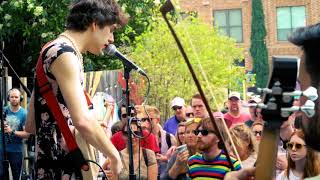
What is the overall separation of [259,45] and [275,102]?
30.3m

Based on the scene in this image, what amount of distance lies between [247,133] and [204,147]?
580 millimetres

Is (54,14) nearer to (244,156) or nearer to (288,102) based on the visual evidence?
(244,156)

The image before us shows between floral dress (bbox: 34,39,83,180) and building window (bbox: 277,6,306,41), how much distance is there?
2926cm

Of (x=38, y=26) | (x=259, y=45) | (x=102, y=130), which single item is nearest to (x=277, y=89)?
(x=102, y=130)

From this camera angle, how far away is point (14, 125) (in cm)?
888

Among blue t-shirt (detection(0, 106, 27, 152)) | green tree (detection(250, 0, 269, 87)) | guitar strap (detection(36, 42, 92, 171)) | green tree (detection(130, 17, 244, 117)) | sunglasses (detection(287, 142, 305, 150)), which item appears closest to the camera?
guitar strap (detection(36, 42, 92, 171))

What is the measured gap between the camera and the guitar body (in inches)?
74.4

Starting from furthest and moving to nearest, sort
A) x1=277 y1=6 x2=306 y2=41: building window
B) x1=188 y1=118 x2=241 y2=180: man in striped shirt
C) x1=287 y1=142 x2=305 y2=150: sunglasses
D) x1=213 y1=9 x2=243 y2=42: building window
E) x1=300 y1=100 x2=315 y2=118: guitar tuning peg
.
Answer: x1=213 y1=9 x2=243 y2=42: building window → x1=277 y1=6 x2=306 y2=41: building window → x1=188 y1=118 x2=241 y2=180: man in striped shirt → x1=287 y1=142 x2=305 y2=150: sunglasses → x1=300 y1=100 x2=315 y2=118: guitar tuning peg

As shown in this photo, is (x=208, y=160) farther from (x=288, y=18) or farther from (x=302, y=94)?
(x=288, y=18)

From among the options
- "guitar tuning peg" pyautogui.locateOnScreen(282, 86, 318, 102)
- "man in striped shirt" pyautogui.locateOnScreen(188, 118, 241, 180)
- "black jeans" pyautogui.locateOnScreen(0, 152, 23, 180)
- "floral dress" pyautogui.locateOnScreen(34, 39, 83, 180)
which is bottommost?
"black jeans" pyautogui.locateOnScreen(0, 152, 23, 180)

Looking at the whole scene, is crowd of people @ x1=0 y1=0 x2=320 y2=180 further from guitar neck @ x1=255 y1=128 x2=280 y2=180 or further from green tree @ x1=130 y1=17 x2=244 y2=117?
green tree @ x1=130 y1=17 x2=244 y2=117

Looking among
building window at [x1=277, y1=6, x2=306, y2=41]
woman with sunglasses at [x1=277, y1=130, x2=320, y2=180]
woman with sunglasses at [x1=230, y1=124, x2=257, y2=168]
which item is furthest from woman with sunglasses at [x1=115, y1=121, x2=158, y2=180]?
building window at [x1=277, y1=6, x2=306, y2=41]

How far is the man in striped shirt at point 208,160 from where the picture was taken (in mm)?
4988

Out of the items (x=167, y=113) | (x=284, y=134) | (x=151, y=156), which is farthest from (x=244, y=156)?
(x=167, y=113)
